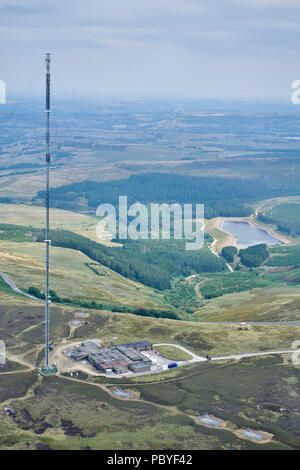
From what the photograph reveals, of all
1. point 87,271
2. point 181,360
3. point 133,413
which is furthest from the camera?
point 87,271

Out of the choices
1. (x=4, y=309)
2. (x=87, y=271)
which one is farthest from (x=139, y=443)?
(x=87, y=271)

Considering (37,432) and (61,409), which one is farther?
(61,409)

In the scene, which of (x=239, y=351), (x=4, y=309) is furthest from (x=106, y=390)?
(x=4, y=309)

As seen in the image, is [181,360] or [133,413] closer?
[133,413]

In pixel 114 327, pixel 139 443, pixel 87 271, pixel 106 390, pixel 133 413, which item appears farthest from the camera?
pixel 87 271

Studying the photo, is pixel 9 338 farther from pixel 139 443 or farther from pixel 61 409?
pixel 139 443

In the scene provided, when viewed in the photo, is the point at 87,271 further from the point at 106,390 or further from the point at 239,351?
the point at 106,390

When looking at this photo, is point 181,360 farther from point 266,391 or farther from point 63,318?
point 63,318

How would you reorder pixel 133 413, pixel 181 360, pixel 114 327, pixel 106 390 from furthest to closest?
pixel 114 327 < pixel 181 360 < pixel 106 390 < pixel 133 413

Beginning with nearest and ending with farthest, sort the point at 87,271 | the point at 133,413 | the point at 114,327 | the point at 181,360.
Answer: the point at 133,413, the point at 181,360, the point at 114,327, the point at 87,271
